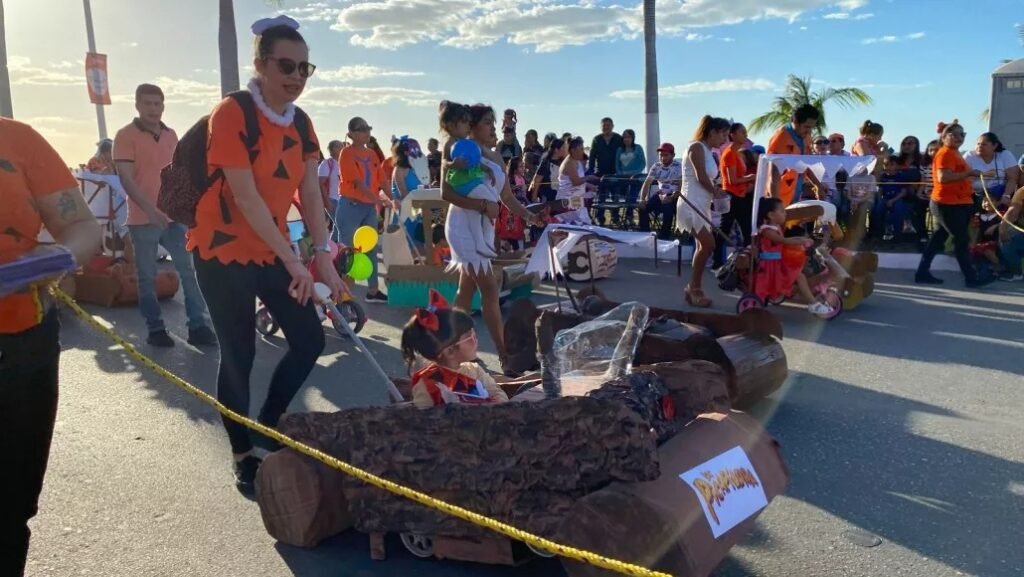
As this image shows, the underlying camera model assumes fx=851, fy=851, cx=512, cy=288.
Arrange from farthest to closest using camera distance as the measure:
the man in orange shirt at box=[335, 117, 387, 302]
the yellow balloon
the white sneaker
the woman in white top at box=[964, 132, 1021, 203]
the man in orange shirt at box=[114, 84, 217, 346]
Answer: the woman in white top at box=[964, 132, 1021, 203] → the man in orange shirt at box=[335, 117, 387, 302] → the yellow balloon → the white sneaker → the man in orange shirt at box=[114, 84, 217, 346]

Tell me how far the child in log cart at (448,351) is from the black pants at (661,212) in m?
9.33

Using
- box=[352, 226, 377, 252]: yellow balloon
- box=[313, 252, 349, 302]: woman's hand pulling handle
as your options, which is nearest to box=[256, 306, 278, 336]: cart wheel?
box=[352, 226, 377, 252]: yellow balloon

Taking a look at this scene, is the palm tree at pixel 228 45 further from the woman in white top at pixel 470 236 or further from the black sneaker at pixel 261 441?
the black sneaker at pixel 261 441

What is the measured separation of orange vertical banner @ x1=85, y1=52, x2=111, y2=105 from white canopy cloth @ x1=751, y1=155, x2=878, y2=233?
55.0 ft

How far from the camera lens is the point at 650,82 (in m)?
16.6

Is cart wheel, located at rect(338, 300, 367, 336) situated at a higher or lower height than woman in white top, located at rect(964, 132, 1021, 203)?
lower

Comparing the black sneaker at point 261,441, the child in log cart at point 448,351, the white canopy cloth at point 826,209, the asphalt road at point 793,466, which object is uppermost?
the white canopy cloth at point 826,209

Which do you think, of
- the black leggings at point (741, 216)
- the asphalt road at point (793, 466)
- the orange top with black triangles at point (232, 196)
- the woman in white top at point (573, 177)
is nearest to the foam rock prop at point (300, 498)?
the asphalt road at point (793, 466)

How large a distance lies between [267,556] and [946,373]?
15.6ft

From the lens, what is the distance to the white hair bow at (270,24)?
3.61 meters

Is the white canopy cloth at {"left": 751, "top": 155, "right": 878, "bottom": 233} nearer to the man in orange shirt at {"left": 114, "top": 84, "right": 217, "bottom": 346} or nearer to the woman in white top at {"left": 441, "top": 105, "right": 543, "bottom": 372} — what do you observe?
the woman in white top at {"left": 441, "top": 105, "right": 543, "bottom": 372}

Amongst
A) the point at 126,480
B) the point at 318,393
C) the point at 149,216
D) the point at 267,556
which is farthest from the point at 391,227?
the point at 267,556

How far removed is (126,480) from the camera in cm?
431

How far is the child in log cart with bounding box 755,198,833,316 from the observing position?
765 cm
